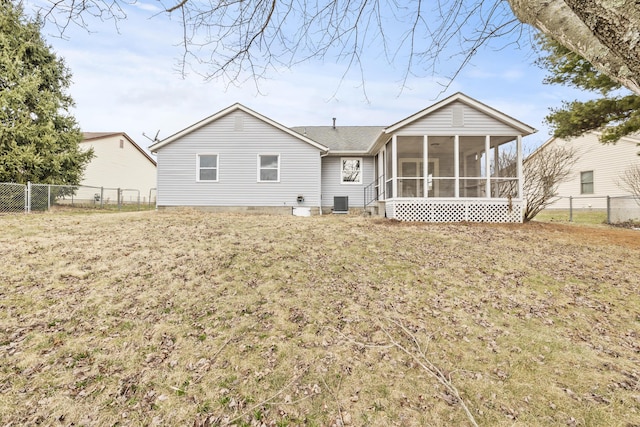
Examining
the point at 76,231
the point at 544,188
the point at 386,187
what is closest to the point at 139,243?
the point at 76,231

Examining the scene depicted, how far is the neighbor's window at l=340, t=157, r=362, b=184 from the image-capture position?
1566 cm

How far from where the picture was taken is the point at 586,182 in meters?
19.5

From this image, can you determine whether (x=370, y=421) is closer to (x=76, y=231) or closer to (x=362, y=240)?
(x=362, y=240)

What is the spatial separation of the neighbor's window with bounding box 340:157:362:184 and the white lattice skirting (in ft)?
14.5

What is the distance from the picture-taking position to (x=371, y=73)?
144 inches

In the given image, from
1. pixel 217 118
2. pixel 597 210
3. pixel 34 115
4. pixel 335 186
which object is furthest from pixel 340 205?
pixel 597 210

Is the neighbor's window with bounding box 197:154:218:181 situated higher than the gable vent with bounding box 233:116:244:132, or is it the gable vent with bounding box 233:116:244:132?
the gable vent with bounding box 233:116:244:132

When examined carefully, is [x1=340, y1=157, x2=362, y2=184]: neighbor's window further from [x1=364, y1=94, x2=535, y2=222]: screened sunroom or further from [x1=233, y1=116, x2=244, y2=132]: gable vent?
[x1=233, y1=116, x2=244, y2=132]: gable vent

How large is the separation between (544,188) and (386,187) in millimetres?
→ 5833

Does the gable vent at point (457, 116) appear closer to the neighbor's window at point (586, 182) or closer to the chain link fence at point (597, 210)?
the chain link fence at point (597, 210)

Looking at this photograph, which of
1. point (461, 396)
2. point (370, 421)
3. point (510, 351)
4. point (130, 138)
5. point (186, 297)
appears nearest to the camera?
point (370, 421)

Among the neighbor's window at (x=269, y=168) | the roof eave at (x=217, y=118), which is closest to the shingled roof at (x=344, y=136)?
the roof eave at (x=217, y=118)

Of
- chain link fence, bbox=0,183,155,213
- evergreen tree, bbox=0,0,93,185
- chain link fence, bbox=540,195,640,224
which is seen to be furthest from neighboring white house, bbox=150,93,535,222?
evergreen tree, bbox=0,0,93,185

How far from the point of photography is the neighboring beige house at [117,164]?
74.8ft
